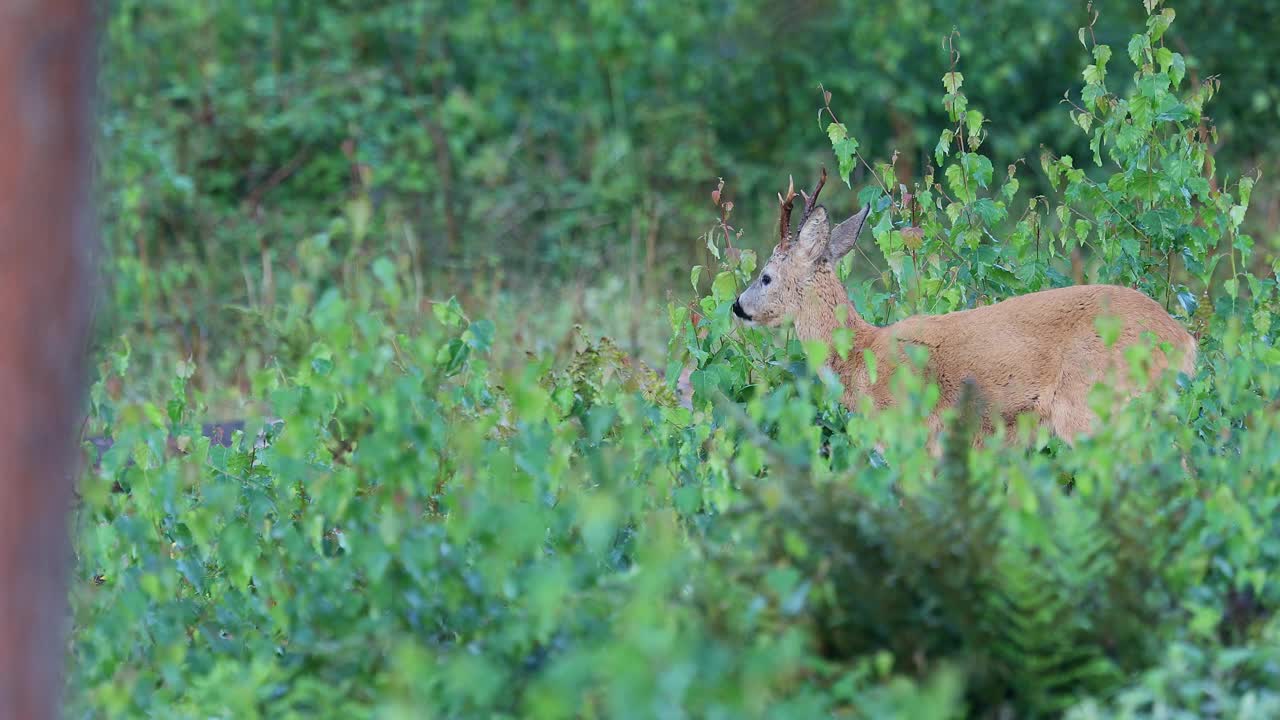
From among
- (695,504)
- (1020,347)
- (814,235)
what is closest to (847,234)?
(814,235)

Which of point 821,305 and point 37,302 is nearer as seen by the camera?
point 37,302

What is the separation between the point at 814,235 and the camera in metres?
6.81

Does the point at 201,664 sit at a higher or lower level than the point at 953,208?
lower

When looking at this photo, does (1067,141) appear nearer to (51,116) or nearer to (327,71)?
(327,71)

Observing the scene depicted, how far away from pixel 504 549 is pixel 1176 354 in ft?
6.50

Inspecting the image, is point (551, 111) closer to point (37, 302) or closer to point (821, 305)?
point (821, 305)

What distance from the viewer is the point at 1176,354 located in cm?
444

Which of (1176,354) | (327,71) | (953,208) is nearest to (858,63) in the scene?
(327,71)

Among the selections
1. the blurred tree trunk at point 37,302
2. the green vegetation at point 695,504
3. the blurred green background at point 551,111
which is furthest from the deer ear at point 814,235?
the blurred green background at point 551,111

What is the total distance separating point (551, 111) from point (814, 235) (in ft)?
28.8

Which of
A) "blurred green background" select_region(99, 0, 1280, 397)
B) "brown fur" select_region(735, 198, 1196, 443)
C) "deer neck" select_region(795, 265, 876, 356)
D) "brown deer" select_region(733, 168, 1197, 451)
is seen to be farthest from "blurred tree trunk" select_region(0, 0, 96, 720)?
"blurred green background" select_region(99, 0, 1280, 397)

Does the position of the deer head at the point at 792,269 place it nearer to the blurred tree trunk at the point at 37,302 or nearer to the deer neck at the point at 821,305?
the deer neck at the point at 821,305

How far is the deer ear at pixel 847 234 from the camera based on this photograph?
6699 millimetres

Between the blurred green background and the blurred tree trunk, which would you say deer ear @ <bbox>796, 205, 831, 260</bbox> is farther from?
the blurred green background
